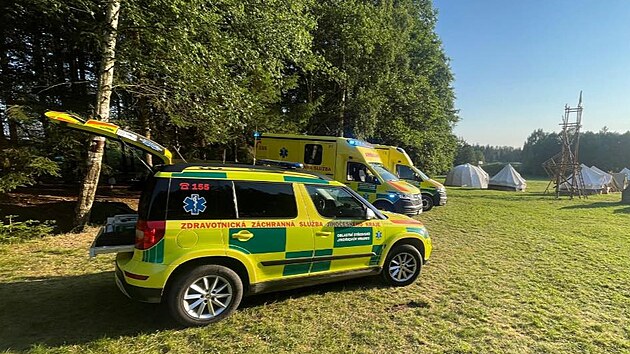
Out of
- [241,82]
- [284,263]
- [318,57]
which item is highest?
[318,57]

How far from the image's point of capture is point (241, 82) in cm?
1002

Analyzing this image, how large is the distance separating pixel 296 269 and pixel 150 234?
5.68 ft

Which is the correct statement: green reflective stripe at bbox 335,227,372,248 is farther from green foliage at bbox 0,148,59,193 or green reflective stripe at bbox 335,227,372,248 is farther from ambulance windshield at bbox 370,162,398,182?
Result: green foliage at bbox 0,148,59,193

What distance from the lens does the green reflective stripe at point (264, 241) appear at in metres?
3.60

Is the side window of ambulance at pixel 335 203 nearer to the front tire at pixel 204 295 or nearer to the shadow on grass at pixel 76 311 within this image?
the shadow on grass at pixel 76 311

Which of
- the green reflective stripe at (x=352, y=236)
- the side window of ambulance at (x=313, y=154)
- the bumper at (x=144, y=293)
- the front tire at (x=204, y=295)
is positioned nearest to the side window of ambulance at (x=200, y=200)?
the front tire at (x=204, y=295)

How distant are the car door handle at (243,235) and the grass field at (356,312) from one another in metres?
0.96

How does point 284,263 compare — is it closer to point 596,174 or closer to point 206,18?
point 206,18

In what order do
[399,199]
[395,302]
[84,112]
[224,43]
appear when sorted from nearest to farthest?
[395,302]
[224,43]
[84,112]
[399,199]

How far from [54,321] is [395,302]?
4.03m

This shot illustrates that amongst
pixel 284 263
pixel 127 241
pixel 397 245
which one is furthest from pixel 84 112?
pixel 397 245

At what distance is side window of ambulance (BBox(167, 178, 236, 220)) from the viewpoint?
3.36m

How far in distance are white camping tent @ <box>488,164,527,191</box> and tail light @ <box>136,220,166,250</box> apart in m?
30.3

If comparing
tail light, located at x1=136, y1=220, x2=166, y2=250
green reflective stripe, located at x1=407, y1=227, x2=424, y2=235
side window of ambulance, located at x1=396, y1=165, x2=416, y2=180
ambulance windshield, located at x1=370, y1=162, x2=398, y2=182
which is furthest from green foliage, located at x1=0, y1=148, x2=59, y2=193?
side window of ambulance, located at x1=396, y1=165, x2=416, y2=180
